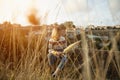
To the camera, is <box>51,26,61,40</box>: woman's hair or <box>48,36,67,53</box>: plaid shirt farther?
<box>51,26,61,40</box>: woman's hair

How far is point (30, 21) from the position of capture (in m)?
4.00

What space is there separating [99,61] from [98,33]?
1.10 m

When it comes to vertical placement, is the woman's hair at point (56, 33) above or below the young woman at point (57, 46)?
above

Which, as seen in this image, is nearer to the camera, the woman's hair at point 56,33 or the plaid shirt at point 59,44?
the plaid shirt at point 59,44

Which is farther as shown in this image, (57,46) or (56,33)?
(56,33)

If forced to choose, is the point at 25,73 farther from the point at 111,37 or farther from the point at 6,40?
the point at 6,40

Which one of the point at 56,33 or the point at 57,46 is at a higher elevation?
the point at 56,33

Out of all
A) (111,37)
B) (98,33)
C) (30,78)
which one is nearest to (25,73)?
(30,78)

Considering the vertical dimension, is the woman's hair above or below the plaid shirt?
above

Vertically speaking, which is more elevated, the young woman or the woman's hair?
the woman's hair

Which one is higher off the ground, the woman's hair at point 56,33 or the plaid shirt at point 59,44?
the woman's hair at point 56,33

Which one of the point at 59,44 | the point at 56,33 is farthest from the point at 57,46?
the point at 56,33

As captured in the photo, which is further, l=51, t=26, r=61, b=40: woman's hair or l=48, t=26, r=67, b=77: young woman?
l=51, t=26, r=61, b=40: woman's hair

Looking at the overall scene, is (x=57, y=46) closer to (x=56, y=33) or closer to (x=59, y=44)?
(x=59, y=44)
